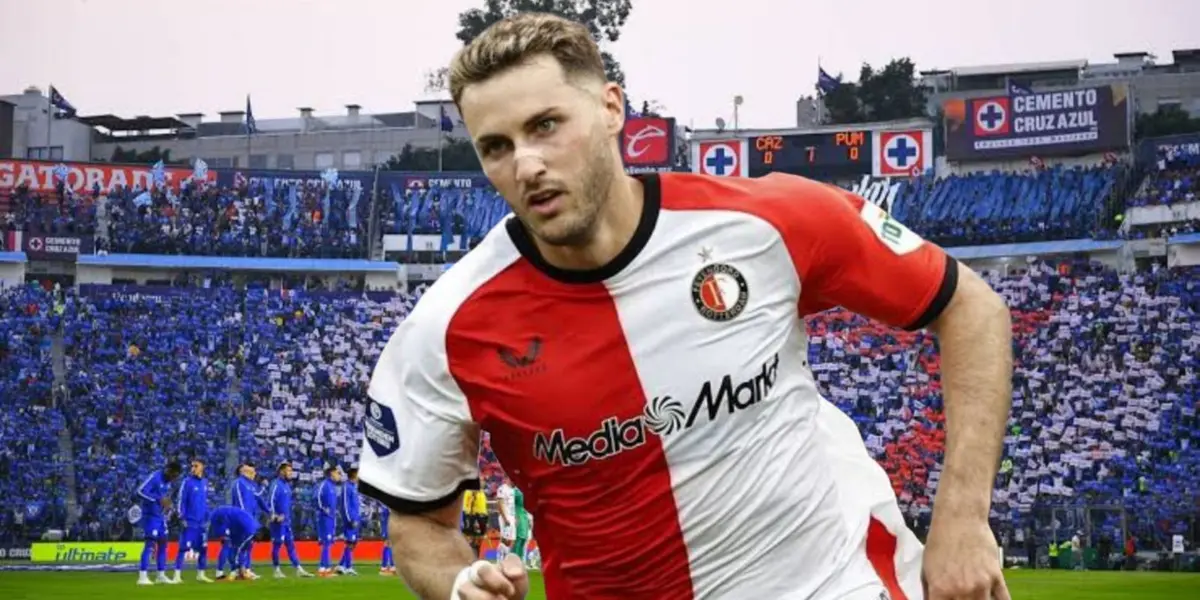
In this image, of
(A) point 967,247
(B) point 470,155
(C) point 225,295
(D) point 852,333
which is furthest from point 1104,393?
(B) point 470,155

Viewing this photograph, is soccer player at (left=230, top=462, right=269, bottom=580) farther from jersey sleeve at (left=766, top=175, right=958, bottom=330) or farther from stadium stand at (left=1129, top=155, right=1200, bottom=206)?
stadium stand at (left=1129, top=155, right=1200, bottom=206)

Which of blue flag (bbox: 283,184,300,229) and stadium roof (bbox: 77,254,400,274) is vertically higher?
blue flag (bbox: 283,184,300,229)

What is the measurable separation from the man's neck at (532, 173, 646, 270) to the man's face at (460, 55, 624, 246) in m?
0.14

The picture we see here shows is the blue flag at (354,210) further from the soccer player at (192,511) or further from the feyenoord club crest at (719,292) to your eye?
the feyenoord club crest at (719,292)

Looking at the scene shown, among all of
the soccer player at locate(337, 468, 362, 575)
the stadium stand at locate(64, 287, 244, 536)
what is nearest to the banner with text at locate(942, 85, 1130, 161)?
the stadium stand at locate(64, 287, 244, 536)

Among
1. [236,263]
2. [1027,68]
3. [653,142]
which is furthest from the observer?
[1027,68]

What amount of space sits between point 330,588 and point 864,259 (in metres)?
23.2

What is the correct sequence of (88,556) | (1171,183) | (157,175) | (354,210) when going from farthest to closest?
(354,210), (157,175), (1171,183), (88,556)

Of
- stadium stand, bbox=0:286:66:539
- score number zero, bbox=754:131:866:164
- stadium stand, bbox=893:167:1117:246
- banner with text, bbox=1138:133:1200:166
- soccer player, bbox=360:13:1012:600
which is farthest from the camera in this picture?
score number zero, bbox=754:131:866:164

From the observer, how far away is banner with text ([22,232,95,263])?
62875 mm

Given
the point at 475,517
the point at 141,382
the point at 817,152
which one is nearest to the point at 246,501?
the point at 475,517

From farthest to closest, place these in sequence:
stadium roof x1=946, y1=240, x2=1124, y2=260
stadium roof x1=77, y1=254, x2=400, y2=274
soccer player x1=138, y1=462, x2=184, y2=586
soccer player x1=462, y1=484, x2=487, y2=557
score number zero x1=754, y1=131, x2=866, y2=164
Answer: stadium roof x1=77, y1=254, x2=400, y2=274 → score number zero x1=754, y1=131, x2=866, y2=164 → stadium roof x1=946, y1=240, x2=1124, y2=260 → soccer player x1=138, y1=462, x2=184, y2=586 → soccer player x1=462, y1=484, x2=487, y2=557

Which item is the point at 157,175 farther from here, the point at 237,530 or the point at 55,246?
the point at 237,530

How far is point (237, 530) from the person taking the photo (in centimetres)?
3058
